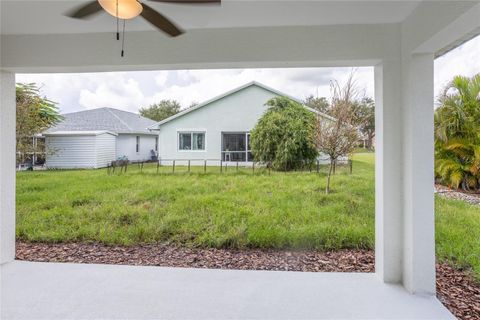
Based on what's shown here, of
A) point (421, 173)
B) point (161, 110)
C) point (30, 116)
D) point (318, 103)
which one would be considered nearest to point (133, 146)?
point (161, 110)

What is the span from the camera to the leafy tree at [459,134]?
2.65m

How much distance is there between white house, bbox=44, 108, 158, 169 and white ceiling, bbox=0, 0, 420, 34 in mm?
1197

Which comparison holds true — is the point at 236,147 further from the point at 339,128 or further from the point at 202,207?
the point at 339,128

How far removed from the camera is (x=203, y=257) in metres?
3.20

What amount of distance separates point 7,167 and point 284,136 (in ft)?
10.6

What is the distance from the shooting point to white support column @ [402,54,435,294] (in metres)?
2.40

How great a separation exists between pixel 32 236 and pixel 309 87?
12.9 feet

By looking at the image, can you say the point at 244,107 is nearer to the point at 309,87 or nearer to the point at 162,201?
the point at 309,87

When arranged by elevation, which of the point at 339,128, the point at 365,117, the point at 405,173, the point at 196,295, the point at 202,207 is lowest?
the point at 196,295

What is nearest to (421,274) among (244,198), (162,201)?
(244,198)

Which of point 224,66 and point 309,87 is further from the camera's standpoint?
point 309,87

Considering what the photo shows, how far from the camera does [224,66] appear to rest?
2.88 metres

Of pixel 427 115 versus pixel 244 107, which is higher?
pixel 244 107

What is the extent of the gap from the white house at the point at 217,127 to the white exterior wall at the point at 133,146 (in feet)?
0.48
